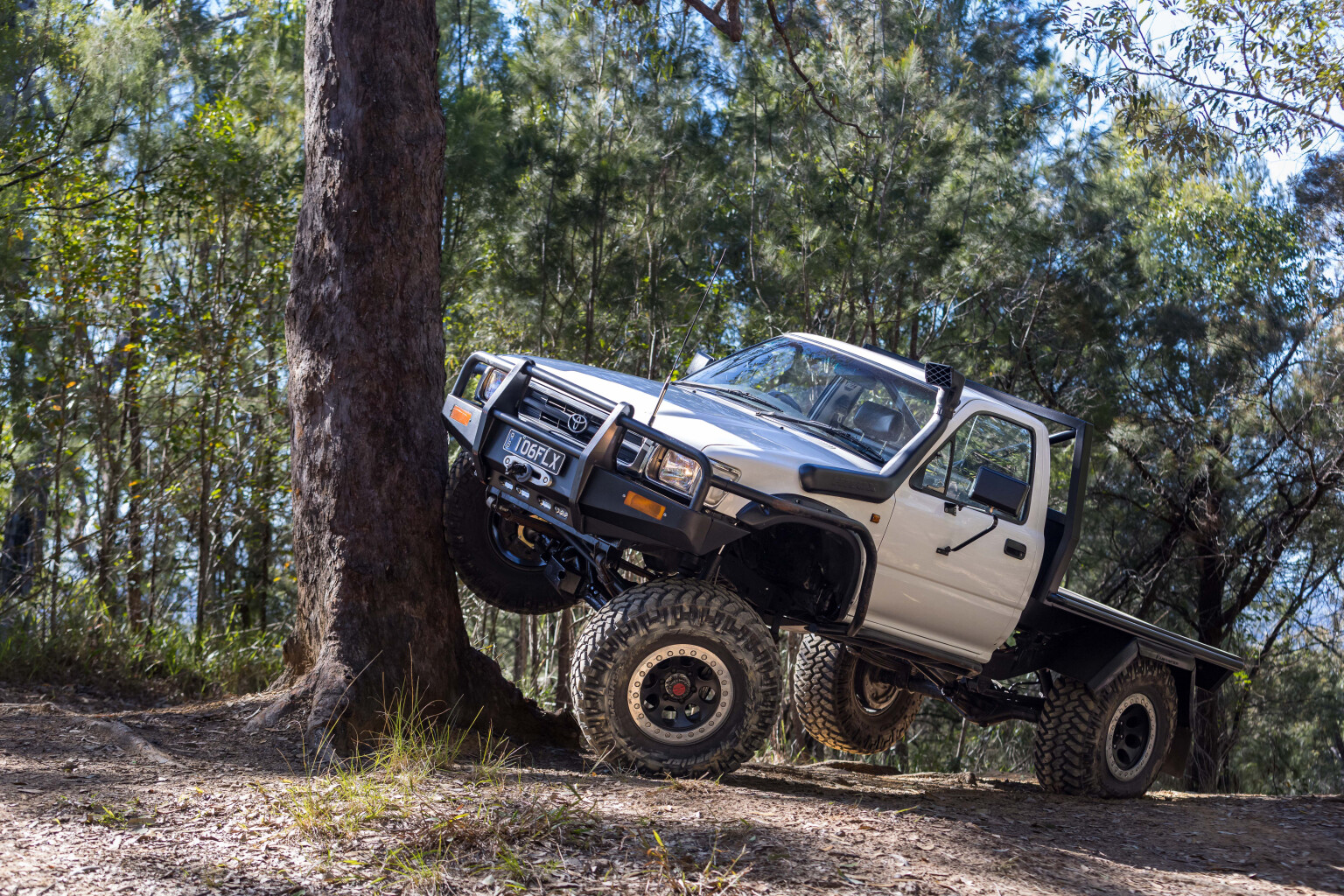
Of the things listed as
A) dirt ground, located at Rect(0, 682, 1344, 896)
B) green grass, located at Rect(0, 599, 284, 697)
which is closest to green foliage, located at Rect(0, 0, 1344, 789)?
green grass, located at Rect(0, 599, 284, 697)

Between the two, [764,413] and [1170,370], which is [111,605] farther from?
[1170,370]

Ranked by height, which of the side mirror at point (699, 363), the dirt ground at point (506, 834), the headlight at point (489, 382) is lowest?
the dirt ground at point (506, 834)

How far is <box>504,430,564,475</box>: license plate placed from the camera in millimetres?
5156

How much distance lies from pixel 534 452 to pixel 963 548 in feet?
7.95

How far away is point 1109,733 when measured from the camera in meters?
6.93

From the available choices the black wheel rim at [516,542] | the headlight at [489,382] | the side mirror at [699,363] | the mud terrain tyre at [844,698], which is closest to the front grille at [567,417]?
the headlight at [489,382]

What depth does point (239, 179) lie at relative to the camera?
11547 millimetres

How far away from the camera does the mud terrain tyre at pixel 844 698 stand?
8.02 meters

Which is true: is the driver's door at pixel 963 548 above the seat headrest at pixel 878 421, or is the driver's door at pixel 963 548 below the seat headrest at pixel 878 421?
below

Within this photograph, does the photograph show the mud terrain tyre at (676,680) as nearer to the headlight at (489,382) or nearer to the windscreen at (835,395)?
the windscreen at (835,395)

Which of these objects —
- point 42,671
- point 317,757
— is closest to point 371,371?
point 317,757

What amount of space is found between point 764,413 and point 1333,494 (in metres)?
11.5

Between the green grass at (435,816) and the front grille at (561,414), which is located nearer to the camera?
the green grass at (435,816)

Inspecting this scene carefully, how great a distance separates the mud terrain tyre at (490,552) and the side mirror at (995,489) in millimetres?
2237
